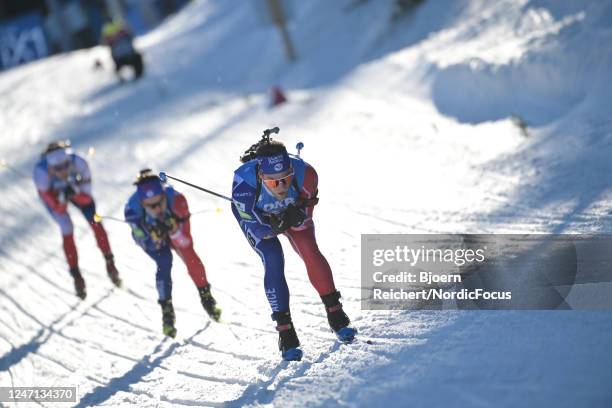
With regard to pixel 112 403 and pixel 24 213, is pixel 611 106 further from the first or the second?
pixel 24 213

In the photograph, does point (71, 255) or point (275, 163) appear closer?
point (275, 163)

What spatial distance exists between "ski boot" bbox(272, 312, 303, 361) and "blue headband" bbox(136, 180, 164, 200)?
5.64 feet

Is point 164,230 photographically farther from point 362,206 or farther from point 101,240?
point 362,206

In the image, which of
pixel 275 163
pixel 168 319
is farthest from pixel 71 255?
pixel 275 163

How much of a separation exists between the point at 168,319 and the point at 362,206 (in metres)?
3.26

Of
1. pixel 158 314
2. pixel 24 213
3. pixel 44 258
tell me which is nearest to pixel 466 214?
pixel 158 314

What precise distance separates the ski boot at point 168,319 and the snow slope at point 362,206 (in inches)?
4.5

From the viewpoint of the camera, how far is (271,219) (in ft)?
17.3

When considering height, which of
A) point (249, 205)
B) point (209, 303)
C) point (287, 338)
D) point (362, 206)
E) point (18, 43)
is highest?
point (18, 43)

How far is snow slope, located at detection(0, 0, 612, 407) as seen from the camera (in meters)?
4.84

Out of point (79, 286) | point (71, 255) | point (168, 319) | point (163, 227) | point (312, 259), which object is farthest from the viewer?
point (71, 255)

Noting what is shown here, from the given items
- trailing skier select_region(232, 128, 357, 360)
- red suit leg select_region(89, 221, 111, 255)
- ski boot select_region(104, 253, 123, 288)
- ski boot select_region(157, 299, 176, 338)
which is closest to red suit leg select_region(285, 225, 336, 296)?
trailing skier select_region(232, 128, 357, 360)

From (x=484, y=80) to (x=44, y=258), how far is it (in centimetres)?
724

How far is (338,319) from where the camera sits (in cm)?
555
